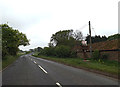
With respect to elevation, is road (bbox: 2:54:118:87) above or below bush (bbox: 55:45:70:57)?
below

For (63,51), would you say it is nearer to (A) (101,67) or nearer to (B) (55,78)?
(A) (101,67)

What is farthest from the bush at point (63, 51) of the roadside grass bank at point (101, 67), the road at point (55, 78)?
the road at point (55, 78)

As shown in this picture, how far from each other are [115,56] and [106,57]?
2.16m

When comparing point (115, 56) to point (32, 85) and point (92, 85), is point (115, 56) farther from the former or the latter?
point (32, 85)

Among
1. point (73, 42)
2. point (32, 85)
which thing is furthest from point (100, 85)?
point (73, 42)

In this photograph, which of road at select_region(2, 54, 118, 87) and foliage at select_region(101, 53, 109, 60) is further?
foliage at select_region(101, 53, 109, 60)

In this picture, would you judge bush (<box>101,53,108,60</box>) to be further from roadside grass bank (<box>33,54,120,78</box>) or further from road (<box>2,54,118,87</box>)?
road (<box>2,54,118,87</box>)

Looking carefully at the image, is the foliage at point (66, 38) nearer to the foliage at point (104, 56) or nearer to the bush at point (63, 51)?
the bush at point (63, 51)

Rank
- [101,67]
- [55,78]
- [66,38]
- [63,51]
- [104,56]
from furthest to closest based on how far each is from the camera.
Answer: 1. [66,38]
2. [63,51]
3. [104,56]
4. [101,67]
5. [55,78]

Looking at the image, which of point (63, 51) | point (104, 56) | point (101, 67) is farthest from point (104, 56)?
point (63, 51)

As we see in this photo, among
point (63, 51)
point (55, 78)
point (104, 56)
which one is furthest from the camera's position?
point (63, 51)

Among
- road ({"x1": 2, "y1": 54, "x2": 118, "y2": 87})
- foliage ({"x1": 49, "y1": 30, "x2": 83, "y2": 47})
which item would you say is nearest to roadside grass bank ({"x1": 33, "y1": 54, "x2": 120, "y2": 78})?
road ({"x1": 2, "y1": 54, "x2": 118, "y2": 87})

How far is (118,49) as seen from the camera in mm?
20281

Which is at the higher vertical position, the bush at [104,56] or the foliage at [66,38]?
the foliage at [66,38]
